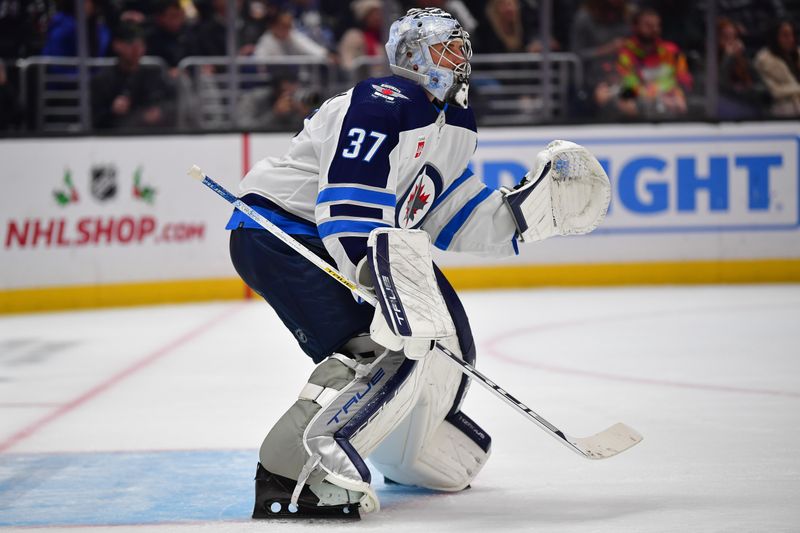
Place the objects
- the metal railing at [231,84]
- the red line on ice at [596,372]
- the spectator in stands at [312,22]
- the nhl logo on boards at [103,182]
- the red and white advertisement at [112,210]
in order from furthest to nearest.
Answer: the spectator in stands at [312,22], the metal railing at [231,84], the nhl logo on boards at [103,182], the red and white advertisement at [112,210], the red line on ice at [596,372]

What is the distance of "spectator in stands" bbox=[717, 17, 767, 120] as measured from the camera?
7117 mm

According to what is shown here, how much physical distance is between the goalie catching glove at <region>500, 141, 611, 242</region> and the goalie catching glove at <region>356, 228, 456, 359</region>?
1.66 ft

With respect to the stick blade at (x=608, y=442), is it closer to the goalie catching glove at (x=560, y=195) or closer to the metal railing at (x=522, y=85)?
the goalie catching glove at (x=560, y=195)

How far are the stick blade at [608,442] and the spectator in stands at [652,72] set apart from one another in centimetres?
447

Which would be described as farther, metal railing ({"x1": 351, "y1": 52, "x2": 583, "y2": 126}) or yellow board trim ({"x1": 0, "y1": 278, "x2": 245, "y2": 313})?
metal railing ({"x1": 351, "y1": 52, "x2": 583, "y2": 126})

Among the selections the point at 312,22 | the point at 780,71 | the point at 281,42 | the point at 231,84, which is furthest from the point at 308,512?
the point at 780,71

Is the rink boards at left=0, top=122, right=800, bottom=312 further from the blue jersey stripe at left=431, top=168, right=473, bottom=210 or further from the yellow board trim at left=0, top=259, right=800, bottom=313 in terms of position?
the blue jersey stripe at left=431, top=168, right=473, bottom=210

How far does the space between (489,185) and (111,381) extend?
2.93 meters

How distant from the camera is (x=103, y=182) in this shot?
669cm

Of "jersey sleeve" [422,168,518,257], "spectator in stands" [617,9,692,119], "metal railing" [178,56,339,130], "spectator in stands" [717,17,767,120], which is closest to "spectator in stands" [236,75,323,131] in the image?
"metal railing" [178,56,339,130]

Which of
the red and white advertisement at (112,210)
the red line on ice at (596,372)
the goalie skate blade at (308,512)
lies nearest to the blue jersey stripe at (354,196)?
the goalie skate blade at (308,512)

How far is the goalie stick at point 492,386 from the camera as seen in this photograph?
8.65 feet

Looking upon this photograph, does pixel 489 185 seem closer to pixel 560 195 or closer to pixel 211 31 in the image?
pixel 211 31

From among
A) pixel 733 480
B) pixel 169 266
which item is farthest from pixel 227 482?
pixel 169 266
